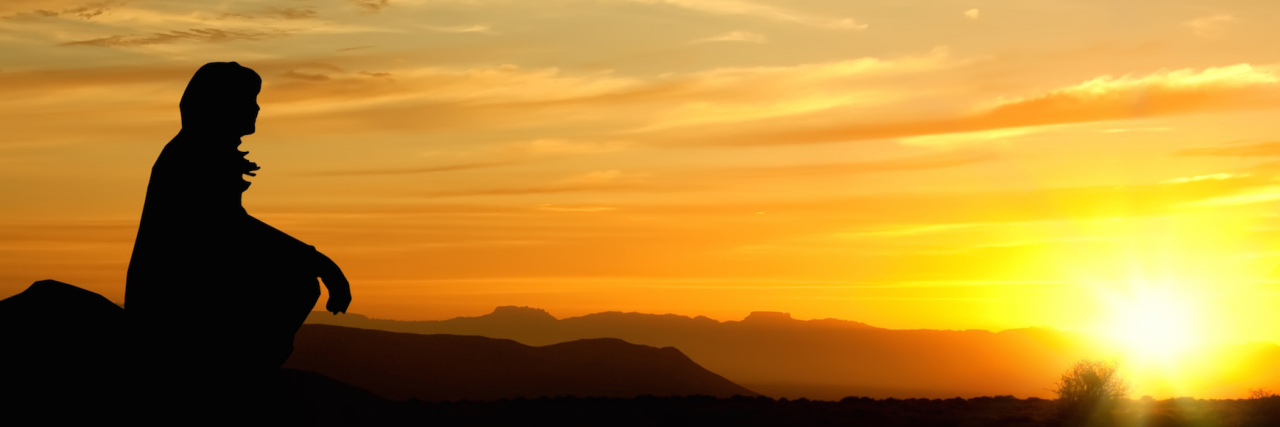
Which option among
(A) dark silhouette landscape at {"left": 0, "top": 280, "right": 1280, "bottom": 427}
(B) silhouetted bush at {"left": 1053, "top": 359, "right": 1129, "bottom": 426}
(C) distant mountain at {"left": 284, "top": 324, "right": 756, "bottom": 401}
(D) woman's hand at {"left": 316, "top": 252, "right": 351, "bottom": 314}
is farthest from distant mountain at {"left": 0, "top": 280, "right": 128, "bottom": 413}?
(C) distant mountain at {"left": 284, "top": 324, "right": 756, "bottom": 401}

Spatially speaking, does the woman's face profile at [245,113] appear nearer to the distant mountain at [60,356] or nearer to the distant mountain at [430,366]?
the distant mountain at [60,356]

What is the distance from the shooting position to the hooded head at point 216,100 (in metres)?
7.92

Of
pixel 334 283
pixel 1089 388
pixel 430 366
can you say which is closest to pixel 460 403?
pixel 1089 388

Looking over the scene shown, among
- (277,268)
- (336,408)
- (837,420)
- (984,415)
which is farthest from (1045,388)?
(277,268)

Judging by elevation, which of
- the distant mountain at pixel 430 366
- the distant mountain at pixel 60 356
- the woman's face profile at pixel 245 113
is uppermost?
the woman's face profile at pixel 245 113

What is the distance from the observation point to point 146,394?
7.56 m

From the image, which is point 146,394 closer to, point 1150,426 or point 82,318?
point 82,318

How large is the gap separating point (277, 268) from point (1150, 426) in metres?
17.7

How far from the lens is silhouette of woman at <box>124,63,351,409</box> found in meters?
7.63

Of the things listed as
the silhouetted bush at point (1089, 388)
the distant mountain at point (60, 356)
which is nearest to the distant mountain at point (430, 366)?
the silhouetted bush at point (1089, 388)

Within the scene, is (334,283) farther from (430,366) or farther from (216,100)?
(430,366)

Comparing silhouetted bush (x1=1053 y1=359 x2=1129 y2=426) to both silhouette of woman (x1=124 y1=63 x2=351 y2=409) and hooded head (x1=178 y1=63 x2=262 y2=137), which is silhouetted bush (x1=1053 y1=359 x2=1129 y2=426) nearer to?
silhouette of woman (x1=124 y1=63 x2=351 y2=409)

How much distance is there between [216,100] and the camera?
793 centimetres

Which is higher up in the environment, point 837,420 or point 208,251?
point 208,251
